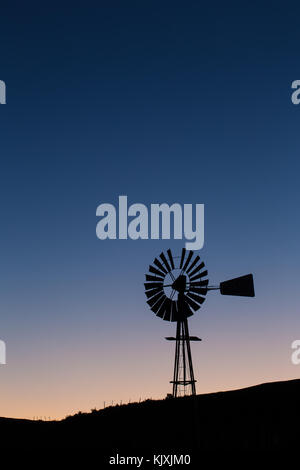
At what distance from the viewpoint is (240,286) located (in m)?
28.9

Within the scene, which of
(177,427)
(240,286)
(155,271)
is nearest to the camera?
(240,286)

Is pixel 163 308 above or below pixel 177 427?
above

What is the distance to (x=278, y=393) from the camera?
3406 centimetres

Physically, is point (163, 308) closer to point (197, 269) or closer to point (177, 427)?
point (197, 269)

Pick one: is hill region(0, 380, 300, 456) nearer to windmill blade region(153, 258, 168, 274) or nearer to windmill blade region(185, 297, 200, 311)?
windmill blade region(185, 297, 200, 311)

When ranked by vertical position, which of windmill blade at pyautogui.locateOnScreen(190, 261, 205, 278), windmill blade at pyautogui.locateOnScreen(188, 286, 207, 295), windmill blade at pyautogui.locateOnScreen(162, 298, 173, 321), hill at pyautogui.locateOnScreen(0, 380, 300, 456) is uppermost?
windmill blade at pyautogui.locateOnScreen(190, 261, 205, 278)

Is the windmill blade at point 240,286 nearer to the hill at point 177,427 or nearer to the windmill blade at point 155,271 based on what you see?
the windmill blade at point 155,271

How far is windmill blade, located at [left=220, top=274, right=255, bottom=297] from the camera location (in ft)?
94.5

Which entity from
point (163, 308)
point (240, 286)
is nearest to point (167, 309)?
point (163, 308)

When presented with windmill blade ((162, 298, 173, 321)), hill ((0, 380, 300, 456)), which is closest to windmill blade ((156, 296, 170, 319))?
windmill blade ((162, 298, 173, 321))
